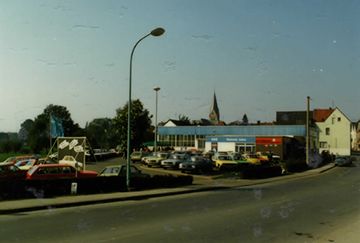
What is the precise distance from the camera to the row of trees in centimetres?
5248

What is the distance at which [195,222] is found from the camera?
13227 millimetres

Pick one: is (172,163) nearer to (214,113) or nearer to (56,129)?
(56,129)

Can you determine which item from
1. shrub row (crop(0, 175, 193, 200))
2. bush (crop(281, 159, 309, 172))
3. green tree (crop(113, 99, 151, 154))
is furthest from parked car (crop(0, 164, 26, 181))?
bush (crop(281, 159, 309, 172))

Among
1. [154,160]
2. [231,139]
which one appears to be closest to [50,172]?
[154,160]

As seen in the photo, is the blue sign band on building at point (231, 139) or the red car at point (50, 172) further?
the blue sign band on building at point (231, 139)

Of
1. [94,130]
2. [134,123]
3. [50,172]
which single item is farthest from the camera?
[94,130]

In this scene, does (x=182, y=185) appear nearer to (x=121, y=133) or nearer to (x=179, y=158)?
(x=179, y=158)

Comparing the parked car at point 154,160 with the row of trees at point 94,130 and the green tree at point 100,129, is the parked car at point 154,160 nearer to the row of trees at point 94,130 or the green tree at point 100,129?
the row of trees at point 94,130

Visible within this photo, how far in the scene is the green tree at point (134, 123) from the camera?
2019 inches

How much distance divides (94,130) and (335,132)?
76.5m

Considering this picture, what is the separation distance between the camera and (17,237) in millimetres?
10609

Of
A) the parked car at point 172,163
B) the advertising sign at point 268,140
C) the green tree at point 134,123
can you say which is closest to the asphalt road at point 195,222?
the parked car at point 172,163

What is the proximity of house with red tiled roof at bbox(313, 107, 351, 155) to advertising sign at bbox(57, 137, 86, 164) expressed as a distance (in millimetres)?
86854

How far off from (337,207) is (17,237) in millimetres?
12059
